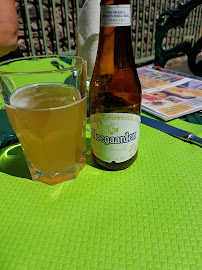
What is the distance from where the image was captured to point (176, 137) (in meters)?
0.53

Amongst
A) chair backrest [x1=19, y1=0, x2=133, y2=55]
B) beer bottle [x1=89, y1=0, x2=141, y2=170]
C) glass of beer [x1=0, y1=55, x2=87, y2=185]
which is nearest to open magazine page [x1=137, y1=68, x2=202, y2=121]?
beer bottle [x1=89, y1=0, x2=141, y2=170]

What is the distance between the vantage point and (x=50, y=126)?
39cm

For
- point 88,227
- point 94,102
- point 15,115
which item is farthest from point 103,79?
point 88,227

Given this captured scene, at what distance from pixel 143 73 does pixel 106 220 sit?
32.0 inches

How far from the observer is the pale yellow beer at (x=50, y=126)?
38 centimetres

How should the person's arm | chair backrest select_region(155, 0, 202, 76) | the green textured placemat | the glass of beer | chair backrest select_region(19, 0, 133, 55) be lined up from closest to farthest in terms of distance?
the green textured placemat < the glass of beer < the person's arm < chair backrest select_region(155, 0, 202, 76) < chair backrest select_region(19, 0, 133, 55)

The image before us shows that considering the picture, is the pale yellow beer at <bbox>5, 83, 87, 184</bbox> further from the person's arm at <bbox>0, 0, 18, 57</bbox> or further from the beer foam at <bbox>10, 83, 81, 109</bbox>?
the person's arm at <bbox>0, 0, 18, 57</bbox>

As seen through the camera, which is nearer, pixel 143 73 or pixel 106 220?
pixel 106 220

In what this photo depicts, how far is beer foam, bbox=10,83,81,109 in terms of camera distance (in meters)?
0.39

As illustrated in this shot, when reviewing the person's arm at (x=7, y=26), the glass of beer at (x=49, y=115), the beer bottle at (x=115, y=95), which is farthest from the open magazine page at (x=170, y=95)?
the person's arm at (x=7, y=26)

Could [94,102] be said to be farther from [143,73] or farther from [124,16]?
[143,73]

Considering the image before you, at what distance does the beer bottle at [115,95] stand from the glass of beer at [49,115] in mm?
43

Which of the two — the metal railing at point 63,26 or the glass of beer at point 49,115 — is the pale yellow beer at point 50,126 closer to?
the glass of beer at point 49,115

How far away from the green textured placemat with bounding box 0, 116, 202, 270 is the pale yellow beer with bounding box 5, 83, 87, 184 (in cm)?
4
